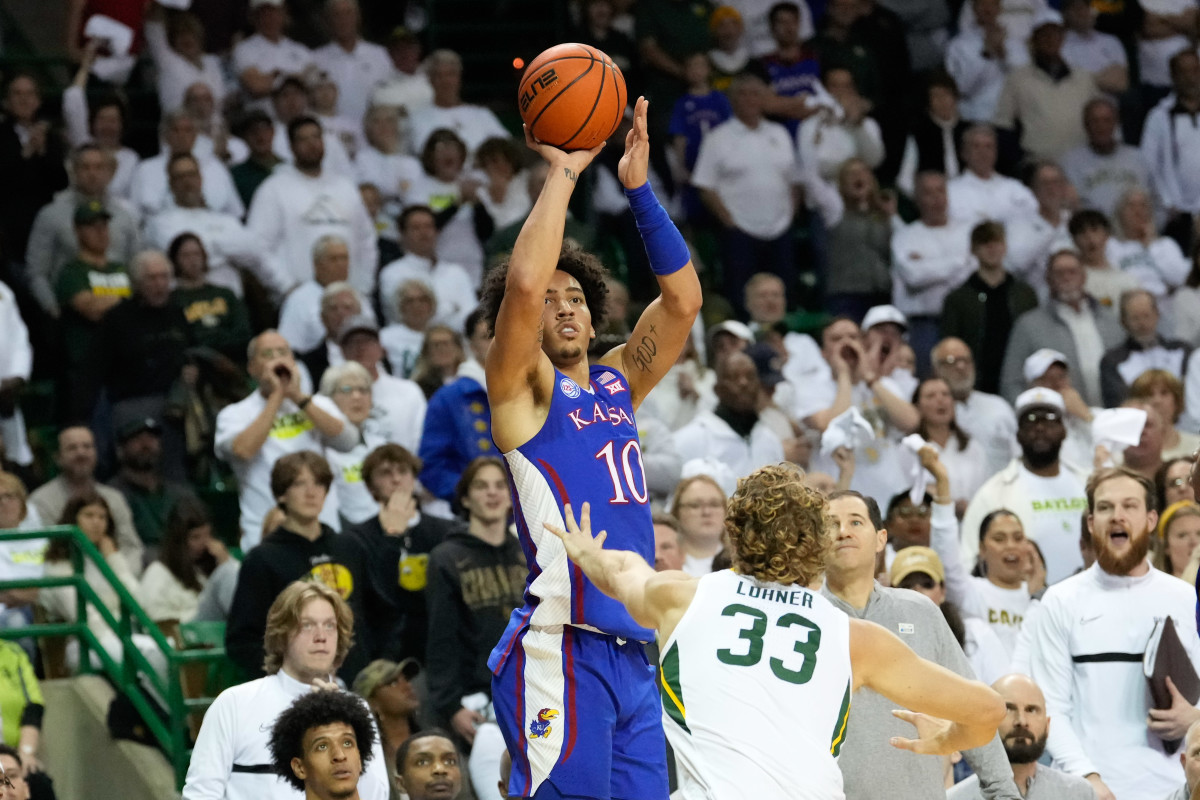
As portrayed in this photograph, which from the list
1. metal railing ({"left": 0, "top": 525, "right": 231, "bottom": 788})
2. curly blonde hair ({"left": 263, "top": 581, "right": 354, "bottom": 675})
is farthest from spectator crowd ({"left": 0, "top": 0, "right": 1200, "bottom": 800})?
metal railing ({"left": 0, "top": 525, "right": 231, "bottom": 788})

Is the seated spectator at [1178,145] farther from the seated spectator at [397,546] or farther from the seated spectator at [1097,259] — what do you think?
the seated spectator at [397,546]

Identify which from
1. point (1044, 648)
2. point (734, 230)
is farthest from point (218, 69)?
point (1044, 648)

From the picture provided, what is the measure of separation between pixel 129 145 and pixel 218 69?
1037 mm

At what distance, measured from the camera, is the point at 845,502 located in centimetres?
704

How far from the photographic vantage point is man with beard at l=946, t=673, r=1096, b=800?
307 inches

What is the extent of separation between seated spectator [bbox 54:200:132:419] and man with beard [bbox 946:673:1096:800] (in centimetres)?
731

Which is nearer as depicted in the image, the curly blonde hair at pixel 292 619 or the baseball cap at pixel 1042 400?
the curly blonde hair at pixel 292 619

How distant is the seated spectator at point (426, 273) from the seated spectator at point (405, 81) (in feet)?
6.68

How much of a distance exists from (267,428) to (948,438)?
15.6 feet

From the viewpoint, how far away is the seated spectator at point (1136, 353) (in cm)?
1377

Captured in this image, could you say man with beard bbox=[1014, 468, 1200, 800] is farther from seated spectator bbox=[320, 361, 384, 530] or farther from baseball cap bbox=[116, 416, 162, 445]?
baseball cap bbox=[116, 416, 162, 445]

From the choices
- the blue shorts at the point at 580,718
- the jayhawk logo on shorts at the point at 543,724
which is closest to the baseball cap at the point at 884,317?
the blue shorts at the point at 580,718

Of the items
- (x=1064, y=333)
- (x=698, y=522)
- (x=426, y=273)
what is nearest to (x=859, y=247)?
(x=1064, y=333)

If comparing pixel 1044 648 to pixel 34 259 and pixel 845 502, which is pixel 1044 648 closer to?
pixel 845 502
